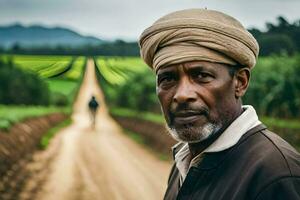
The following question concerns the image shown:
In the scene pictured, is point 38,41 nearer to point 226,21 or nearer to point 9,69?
point 9,69

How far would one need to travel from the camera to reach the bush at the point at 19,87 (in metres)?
10.1

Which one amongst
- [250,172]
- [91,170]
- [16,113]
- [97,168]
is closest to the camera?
[250,172]

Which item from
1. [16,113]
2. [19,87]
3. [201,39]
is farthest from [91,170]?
[201,39]


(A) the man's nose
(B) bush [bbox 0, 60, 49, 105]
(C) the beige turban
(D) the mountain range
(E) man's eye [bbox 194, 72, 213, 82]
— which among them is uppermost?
(C) the beige turban

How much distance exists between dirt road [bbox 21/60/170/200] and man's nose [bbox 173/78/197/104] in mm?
3044

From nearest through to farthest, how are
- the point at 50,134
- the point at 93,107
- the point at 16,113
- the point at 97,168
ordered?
1. the point at 97,168
2. the point at 16,113
3. the point at 50,134
4. the point at 93,107

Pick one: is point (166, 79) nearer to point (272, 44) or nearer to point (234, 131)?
point (234, 131)

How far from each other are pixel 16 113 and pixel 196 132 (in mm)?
9193

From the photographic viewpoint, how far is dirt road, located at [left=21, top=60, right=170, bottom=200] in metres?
7.78

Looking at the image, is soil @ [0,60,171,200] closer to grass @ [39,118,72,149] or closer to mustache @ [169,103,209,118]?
grass @ [39,118,72,149]

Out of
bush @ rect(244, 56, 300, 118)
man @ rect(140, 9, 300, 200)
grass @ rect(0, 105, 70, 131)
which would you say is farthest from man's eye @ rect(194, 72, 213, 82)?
bush @ rect(244, 56, 300, 118)

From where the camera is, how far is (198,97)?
64.8 inches

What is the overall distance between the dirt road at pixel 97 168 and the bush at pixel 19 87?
2.79 ft

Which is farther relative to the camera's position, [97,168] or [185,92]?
[97,168]
